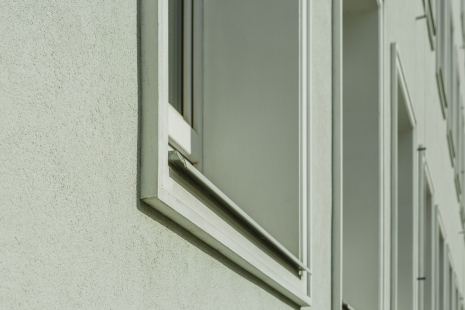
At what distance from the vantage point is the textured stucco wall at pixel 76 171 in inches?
45.2

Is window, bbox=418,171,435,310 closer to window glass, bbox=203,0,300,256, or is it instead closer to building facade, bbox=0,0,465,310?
building facade, bbox=0,0,465,310

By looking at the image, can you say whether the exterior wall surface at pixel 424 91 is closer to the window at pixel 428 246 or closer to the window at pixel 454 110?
the window at pixel 428 246

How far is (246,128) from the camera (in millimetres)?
2791

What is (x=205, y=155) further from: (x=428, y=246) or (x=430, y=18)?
(x=428, y=246)

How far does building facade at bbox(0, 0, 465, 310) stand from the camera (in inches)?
47.7

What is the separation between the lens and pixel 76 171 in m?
1.30

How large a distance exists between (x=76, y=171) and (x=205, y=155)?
1.51 meters

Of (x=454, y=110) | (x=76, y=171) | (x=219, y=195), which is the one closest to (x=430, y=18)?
(x=454, y=110)

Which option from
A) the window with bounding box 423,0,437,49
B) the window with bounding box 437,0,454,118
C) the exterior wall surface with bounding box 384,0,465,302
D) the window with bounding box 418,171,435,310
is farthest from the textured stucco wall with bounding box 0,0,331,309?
the window with bounding box 437,0,454,118

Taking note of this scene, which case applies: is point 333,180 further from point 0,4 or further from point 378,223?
point 0,4

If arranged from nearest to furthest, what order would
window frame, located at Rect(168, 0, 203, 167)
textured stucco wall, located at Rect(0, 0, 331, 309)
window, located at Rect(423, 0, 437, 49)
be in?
textured stucco wall, located at Rect(0, 0, 331, 309)
window frame, located at Rect(168, 0, 203, 167)
window, located at Rect(423, 0, 437, 49)

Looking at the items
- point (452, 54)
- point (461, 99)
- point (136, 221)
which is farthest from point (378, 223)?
point (461, 99)

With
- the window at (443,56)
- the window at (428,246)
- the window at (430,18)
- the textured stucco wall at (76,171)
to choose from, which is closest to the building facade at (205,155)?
the textured stucco wall at (76,171)

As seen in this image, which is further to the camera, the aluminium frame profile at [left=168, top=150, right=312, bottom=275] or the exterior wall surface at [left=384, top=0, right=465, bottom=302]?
the exterior wall surface at [left=384, top=0, right=465, bottom=302]
